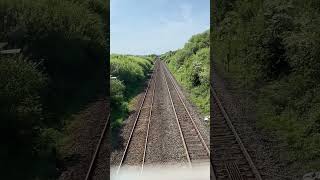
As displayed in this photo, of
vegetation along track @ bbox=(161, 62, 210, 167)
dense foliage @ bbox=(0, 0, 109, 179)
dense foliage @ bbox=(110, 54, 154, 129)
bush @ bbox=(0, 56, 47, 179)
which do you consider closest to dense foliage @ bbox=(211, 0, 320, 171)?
vegetation along track @ bbox=(161, 62, 210, 167)

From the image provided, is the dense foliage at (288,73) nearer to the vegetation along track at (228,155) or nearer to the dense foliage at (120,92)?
the vegetation along track at (228,155)

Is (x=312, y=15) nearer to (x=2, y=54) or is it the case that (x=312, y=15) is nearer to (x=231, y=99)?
(x=231, y=99)

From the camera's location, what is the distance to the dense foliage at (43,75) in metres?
12.2

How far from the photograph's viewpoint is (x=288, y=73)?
58.9 ft

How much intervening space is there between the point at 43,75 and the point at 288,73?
30.9 feet

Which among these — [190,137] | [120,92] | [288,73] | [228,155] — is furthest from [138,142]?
[120,92]

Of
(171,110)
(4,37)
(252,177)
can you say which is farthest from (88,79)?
(252,177)

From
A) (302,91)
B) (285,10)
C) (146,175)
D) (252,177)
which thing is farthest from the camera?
(285,10)

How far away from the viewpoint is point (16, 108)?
12.5 meters

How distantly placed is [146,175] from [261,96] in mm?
6486

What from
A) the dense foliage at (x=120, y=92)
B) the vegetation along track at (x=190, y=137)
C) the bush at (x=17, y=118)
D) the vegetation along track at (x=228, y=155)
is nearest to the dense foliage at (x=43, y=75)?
the bush at (x=17, y=118)

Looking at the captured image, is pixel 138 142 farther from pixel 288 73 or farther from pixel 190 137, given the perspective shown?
pixel 288 73

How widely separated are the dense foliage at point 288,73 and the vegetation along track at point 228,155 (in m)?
1.10

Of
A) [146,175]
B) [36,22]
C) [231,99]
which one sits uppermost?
[36,22]
